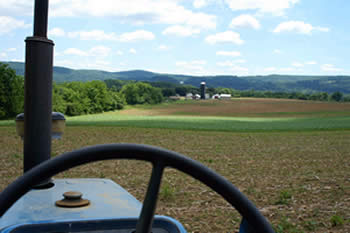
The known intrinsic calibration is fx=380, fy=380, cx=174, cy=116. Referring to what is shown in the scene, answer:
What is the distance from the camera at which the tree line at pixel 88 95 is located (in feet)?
124

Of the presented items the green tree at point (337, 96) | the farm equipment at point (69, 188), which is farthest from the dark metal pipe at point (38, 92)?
the green tree at point (337, 96)

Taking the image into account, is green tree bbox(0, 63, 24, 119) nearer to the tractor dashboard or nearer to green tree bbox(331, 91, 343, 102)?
the tractor dashboard

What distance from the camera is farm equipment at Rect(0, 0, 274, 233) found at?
0.84 meters

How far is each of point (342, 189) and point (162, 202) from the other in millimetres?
3550

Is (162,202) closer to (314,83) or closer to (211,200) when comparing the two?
(211,200)

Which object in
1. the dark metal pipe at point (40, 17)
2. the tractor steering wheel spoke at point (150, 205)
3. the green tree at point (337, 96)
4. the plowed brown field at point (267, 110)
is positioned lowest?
the plowed brown field at point (267, 110)

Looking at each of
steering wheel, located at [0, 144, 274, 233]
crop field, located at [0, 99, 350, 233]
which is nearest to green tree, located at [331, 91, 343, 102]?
crop field, located at [0, 99, 350, 233]

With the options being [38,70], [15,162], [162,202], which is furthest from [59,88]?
[38,70]

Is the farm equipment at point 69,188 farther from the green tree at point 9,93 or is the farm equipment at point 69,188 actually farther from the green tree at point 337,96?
the green tree at point 337,96

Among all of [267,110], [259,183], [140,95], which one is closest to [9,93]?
[267,110]

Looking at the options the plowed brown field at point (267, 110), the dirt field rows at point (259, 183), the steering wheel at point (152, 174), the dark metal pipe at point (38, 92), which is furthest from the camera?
the plowed brown field at point (267, 110)

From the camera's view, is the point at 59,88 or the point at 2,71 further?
the point at 59,88

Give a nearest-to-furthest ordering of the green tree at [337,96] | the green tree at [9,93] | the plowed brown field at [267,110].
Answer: the green tree at [9,93]
the plowed brown field at [267,110]
the green tree at [337,96]

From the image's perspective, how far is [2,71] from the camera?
38.2 metres
